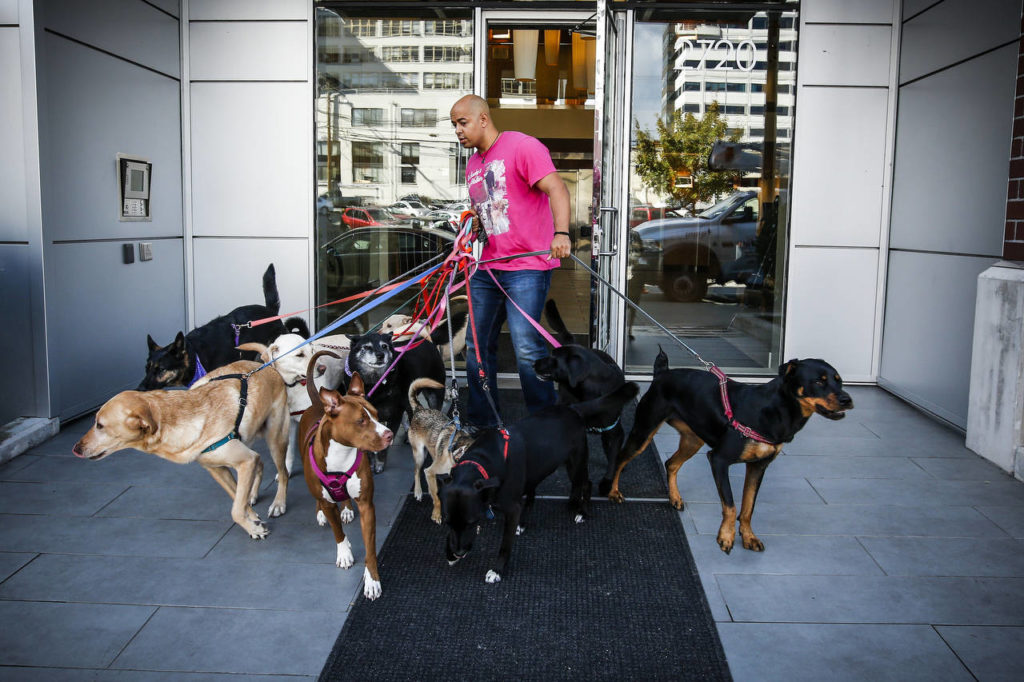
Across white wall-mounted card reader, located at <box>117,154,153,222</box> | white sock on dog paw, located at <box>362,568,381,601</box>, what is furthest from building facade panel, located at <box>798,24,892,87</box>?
white sock on dog paw, located at <box>362,568,381,601</box>

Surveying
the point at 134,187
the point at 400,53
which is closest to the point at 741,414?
the point at 400,53

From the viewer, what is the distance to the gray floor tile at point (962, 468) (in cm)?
488

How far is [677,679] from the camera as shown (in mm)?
2854

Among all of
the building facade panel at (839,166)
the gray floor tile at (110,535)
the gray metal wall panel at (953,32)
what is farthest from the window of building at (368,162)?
the gray metal wall panel at (953,32)

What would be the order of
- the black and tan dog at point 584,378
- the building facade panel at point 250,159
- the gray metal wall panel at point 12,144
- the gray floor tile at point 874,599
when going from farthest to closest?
the building facade panel at point 250,159 → the gray metal wall panel at point 12,144 → the black and tan dog at point 584,378 → the gray floor tile at point 874,599

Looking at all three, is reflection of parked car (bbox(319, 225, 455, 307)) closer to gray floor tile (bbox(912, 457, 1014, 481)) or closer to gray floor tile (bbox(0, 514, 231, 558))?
gray floor tile (bbox(0, 514, 231, 558))

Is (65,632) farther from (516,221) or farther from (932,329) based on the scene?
(932,329)

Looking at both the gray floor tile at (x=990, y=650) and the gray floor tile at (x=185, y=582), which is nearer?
the gray floor tile at (x=990, y=650)

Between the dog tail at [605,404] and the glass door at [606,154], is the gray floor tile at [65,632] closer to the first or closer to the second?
the dog tail at [605,404]

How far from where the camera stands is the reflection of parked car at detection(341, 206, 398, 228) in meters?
7.23

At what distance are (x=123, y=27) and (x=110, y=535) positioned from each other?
3.98 meters

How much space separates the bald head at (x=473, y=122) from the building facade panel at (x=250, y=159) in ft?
9.45

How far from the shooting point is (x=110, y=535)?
13.1ft

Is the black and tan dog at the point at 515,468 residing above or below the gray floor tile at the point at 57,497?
above
